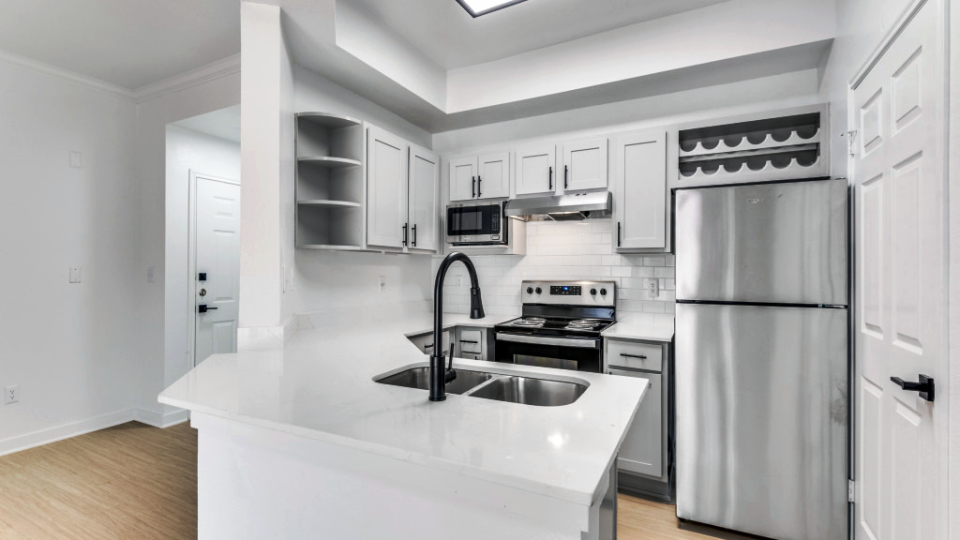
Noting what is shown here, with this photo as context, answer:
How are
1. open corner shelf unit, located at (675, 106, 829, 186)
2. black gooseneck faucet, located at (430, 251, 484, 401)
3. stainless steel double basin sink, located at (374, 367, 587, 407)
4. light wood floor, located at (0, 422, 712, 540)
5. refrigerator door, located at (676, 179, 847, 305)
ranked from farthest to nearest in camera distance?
open corner shelf unit, located at (675, 106, 829, 186)
light wood floor, located at (0, 422, 712, 540)
refrigerator door, located at (676, 179, 847, 305)
stainless steel double basin sink, located at (374, 367, 587, 407)
black gooseneck faucet, located at (430, 251, 484, 401)

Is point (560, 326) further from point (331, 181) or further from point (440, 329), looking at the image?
point (440, 329)

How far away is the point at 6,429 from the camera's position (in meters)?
3.07

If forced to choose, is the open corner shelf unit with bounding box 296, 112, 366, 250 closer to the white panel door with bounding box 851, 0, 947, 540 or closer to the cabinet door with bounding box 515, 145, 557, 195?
the cabinet door with bounding box 515, 145, 557, 195

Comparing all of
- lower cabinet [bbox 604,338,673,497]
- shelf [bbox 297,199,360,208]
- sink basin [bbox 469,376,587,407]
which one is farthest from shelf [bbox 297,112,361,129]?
lower cabinet [bbox 604,338,673,497]

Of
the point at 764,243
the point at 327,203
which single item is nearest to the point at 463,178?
the point at 327,203

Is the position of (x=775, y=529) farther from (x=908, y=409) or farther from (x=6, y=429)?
(x=6, y=429)

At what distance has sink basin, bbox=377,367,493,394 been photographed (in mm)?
1651

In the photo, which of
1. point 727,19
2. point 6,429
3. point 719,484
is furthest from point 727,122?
point 6,429

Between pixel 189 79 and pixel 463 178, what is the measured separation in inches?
89.6

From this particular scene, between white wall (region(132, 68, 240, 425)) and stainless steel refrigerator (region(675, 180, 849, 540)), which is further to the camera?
white wall (region(132, 68, 240, 425))

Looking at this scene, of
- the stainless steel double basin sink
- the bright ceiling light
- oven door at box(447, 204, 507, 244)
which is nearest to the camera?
the stainless steel double basin sink

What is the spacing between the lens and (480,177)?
11.4ft

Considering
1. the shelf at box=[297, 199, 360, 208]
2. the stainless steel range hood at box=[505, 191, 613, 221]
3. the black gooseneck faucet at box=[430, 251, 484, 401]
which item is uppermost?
the stainless steel range hood at box=[505, 191, 613, 221]

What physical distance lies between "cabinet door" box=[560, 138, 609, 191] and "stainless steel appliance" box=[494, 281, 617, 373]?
29.0 inches
